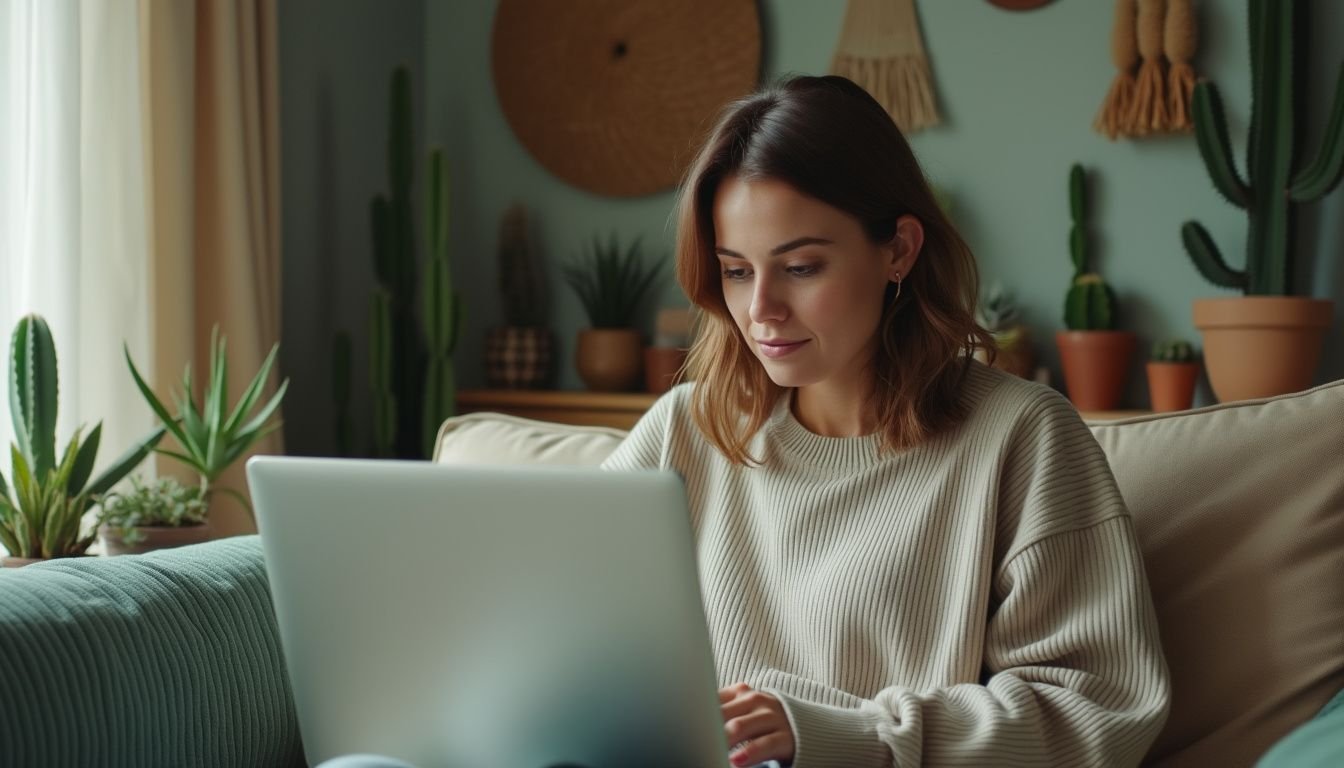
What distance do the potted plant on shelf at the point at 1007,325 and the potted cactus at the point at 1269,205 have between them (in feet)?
1.19

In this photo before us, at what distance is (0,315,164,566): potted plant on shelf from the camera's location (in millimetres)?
1748

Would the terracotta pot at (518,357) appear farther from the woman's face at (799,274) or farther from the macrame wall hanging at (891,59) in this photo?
the woman's face at (799,274)

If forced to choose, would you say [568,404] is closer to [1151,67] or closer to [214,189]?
[214,189]

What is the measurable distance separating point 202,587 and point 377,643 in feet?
1.31

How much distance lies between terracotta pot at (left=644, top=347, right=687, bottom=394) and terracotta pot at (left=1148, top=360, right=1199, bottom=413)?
3.46 feet

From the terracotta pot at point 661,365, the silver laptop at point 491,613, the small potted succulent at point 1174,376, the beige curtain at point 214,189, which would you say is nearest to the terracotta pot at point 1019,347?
the small potted succulent at point 1174,376

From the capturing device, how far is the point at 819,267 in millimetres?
1321

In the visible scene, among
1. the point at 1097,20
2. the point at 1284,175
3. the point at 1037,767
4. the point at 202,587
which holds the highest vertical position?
the point at 1097,20

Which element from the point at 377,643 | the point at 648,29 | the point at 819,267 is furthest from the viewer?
the point at 648,29

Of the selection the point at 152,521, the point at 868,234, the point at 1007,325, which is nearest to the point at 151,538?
the point at 152,521

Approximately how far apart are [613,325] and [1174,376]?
4.34ft

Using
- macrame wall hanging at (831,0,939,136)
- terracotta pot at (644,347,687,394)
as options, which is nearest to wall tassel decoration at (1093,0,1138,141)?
macrame wall hanging at (831,0,939,136)

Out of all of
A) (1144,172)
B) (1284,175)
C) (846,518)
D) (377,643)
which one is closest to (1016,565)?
(846,518)

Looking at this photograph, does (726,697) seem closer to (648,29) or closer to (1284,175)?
(1284,175)
